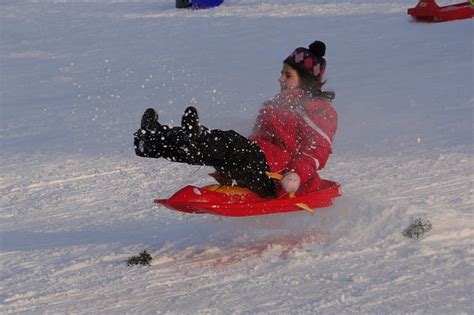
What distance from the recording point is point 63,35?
52.4 ft

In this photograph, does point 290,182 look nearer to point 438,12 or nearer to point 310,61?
point 310,61

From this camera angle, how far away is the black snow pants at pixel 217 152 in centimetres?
519

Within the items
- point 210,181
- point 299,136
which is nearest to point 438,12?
point 210,181

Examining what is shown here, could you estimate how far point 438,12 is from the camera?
14055 mm

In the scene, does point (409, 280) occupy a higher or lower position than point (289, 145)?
lower

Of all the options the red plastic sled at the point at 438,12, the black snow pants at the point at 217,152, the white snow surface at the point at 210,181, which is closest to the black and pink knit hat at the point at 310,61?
the white snow surface at the point at 210,181

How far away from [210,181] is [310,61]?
73.8 inches

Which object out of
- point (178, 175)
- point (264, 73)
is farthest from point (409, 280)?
point (264, 73)

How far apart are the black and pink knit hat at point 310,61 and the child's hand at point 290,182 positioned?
71 centimetres

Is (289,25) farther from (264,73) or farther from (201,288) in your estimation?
(201,288)

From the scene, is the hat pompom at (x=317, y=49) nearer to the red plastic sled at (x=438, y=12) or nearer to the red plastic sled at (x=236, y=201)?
the red plastic sled at (x=236, y=201)

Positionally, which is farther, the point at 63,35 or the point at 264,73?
the point at 63,35

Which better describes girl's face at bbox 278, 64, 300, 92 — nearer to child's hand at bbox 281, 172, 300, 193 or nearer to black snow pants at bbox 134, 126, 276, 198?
black snow pants at bbox 134, 126, 276, 198

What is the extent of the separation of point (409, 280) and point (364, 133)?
3.96m
